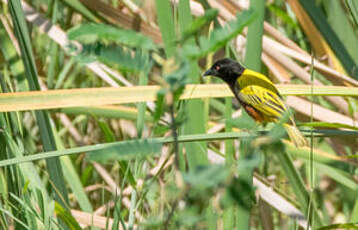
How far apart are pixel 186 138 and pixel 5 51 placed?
56.8 inches

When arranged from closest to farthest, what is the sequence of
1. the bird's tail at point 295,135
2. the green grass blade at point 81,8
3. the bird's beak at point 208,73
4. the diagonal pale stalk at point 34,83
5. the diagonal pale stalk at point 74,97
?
the diagonal pale stalk at point 74,97
the diagonal pale stalk at point 34,83
the bird's tail at point 295,135
the bird's beak at point 208,73
the green grass blade at point 81,8

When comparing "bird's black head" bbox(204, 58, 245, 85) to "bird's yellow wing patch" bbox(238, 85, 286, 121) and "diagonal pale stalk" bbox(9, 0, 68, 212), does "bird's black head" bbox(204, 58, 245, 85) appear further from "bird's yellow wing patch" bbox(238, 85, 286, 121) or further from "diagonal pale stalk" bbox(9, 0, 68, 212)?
"diagonal pale stalk" bbox(9, 0, 68, 212)

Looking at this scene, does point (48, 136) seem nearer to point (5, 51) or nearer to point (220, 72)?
point (5, 51)

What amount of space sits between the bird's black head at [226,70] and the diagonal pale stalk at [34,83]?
38.2 inches

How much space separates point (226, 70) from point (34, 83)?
109 cm

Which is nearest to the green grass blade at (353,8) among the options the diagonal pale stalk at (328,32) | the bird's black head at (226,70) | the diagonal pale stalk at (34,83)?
the diagonal pale stalk at (328,32)

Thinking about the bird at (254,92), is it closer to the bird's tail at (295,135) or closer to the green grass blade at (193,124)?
the bird's tail at (295,135)

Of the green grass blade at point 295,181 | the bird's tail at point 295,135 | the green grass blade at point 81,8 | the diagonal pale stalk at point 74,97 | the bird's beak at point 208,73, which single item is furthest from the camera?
the green grass blade at point 81,8

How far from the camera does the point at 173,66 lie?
697mm

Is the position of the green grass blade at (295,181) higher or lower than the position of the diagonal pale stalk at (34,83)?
lower

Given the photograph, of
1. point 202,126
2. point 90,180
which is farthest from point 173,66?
point 90,180

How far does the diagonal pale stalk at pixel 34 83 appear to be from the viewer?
1788 millimetres

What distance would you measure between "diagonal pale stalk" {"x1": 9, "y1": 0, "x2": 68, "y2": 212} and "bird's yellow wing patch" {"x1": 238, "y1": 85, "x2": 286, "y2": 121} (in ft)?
2.97

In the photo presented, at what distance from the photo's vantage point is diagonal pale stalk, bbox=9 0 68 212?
1.79 metres
